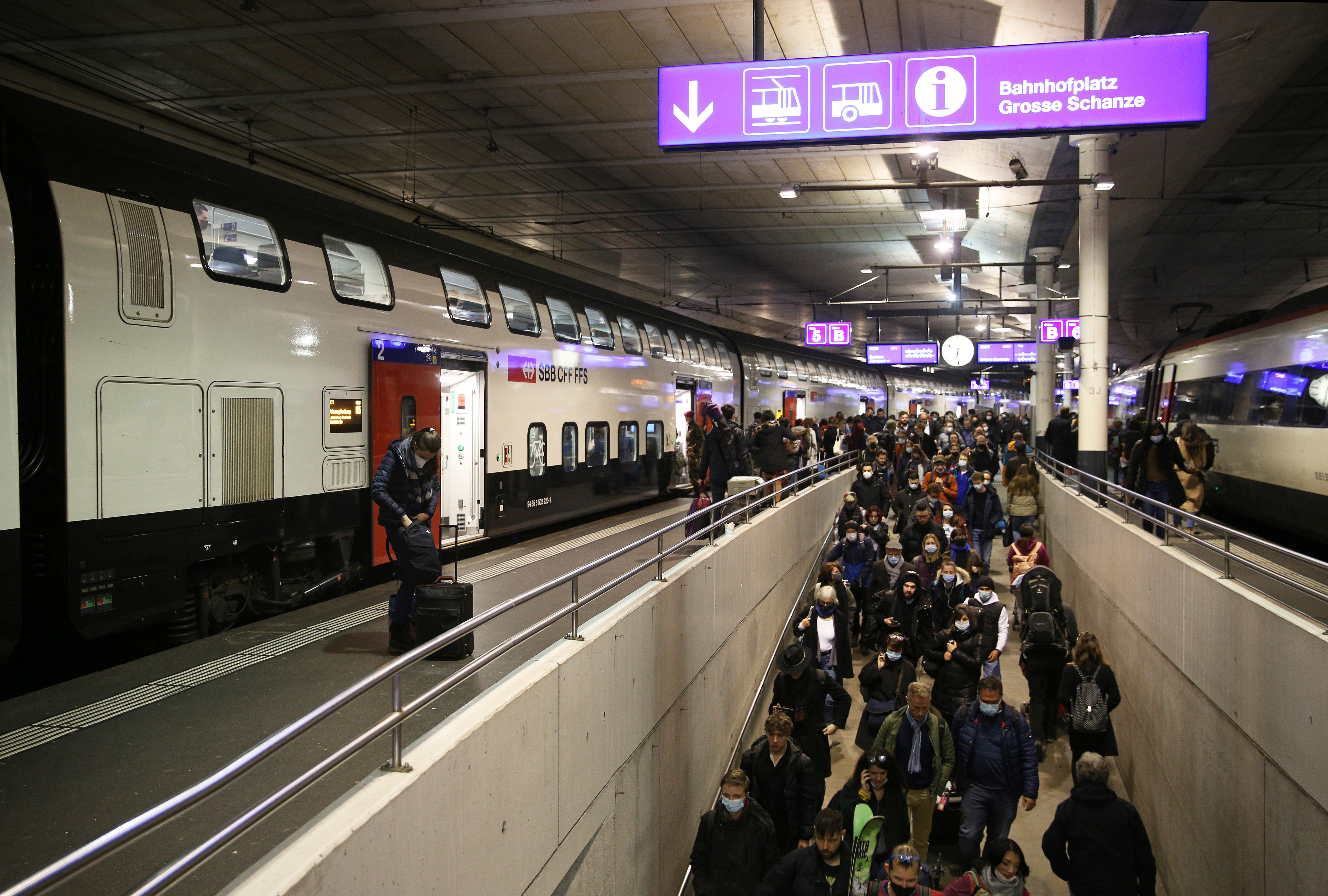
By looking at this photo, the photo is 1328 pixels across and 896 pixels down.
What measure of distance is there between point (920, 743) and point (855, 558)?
471 centimetres

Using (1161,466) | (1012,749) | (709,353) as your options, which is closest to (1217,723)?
(1012,749)

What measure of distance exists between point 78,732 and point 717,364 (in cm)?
1993

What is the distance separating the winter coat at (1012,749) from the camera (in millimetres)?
A: 7277

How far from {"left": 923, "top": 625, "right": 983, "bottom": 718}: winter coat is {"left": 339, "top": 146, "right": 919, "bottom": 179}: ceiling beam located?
8.98m

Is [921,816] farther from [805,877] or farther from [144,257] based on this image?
[144,257]

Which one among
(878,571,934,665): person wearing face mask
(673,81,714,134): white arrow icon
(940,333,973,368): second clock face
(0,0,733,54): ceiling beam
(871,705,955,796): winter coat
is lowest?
(871,705,955,796): winter coat

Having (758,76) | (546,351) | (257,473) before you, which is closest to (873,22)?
(758,76)

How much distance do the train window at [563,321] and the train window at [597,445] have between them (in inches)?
63.1

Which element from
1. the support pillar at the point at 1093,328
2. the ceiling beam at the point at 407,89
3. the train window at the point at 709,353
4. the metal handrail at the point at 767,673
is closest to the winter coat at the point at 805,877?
the metal handrail at the point at 767,673

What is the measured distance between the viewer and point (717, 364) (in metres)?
24.4

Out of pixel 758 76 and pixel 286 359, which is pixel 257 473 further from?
pixel 758 76

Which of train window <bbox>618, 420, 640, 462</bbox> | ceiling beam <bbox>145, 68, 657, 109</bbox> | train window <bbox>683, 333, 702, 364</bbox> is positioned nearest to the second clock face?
train window <bbox>683, 333, 702, 364</bbox>

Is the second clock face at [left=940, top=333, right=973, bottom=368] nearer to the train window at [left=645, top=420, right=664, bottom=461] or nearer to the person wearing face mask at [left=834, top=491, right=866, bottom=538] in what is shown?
the train window at [left=645, top=420, right=664, bottom=461]

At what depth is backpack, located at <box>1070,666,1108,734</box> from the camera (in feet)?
25.3
